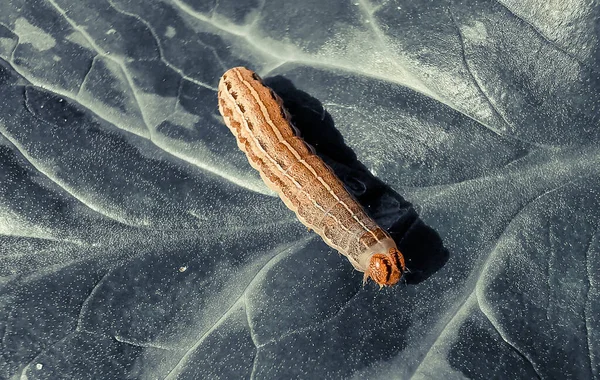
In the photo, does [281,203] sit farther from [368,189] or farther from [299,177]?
[368,189]

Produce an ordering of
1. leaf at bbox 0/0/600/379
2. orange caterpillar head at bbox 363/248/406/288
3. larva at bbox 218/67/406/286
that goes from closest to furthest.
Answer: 1. leaf at bbox 0/0/600/379
2. orange caterpillar head at bbox 363/248/406/288
3. larva at bbox 218/67/406/286

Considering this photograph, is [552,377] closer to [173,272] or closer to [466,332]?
[466,332]

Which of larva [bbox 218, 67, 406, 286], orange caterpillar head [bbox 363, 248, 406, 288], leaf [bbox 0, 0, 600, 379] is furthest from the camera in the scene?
larva [bbox 218, 67, 406, 286]

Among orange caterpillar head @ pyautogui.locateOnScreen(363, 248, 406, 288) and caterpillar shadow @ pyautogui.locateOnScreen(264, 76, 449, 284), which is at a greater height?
caterpillar shadow @ pyautogui.locateOnScreen(264, 76, 449, 284)

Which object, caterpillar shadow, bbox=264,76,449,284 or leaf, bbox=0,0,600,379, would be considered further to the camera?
caterpillar shadow, bbox=264,76,449,284

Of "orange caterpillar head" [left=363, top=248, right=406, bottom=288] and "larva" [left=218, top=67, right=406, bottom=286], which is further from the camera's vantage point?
"larva" [left=218, top=67, right=406, bottom=286]
